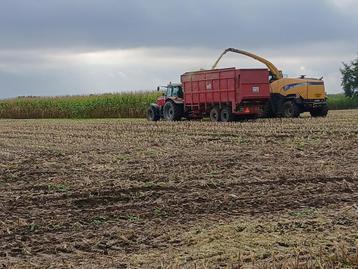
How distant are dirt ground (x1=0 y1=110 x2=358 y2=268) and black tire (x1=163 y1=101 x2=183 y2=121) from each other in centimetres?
1332

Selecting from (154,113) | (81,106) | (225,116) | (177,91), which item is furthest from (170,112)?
(81,106)

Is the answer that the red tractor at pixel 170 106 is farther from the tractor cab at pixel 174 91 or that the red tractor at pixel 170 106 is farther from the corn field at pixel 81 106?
the corn field at pixel 81 106

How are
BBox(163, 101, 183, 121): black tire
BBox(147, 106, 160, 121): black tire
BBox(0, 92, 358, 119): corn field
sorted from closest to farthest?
BBox(163, 101, 183, 121): black tire < BBox(147, 106, 160, 121): black tire < BBox(0, 92, 358, 119): corn field

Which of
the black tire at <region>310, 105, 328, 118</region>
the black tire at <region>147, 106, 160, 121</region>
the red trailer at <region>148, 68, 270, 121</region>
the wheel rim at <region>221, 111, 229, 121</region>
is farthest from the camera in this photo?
the black tire at <region>147, 106, 160, 121</region>

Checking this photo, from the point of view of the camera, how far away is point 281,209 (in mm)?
7379

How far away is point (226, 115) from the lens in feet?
82.0

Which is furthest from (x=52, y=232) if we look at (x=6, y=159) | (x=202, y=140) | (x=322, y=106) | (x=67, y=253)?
(x=322, y=106)

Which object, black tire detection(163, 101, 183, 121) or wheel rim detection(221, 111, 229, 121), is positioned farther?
black tire detection(163, 101, 183, 121)

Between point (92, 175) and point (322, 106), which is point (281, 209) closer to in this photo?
point (92, 175)

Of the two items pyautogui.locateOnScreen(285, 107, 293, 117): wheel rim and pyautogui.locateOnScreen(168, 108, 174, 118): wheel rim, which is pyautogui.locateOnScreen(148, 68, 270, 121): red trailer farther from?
pyautogui.locateOnScreen(285, 107, 293, 117): wheel rim

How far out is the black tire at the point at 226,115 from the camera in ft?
81.2

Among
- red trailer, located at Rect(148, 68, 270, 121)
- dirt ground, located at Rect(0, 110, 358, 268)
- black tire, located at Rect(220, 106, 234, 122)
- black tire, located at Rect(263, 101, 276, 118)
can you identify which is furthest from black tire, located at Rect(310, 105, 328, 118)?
dirt ground, located at Rect(0, 110, 358, 268)

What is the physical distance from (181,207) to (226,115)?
17.6m

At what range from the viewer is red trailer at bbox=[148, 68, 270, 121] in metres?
24.0
